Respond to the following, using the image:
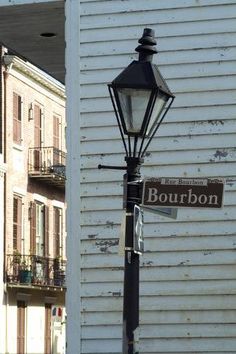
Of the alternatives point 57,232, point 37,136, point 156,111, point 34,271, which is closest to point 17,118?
point 37,136

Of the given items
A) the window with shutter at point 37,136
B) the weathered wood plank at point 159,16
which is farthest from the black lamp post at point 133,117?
the window with shutter at point 37,136

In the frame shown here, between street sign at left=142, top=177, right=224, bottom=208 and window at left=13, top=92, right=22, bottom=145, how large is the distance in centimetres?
2890

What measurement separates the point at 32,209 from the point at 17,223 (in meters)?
1.53

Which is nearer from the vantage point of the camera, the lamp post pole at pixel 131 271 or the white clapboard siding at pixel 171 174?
the lamp post pole at pixel 131 271

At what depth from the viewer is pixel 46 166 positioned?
38344 mm

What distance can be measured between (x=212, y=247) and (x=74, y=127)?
6.60ft

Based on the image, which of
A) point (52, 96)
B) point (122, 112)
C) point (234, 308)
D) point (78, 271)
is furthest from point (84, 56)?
point (52, 96)

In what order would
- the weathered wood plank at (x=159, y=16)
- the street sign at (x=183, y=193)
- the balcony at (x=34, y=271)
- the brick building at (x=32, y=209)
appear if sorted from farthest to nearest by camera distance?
the brick building at (x=32, y=209) < the balcony at (x=34, y=271) < the weathered wood plank at (x=159, y=16) < the street sign at (x=183, y=193)

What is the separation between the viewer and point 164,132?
11.2 metres

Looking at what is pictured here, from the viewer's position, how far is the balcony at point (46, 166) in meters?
37.8

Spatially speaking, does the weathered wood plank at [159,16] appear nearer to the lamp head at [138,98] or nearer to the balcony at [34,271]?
the lamp head at [138,98]

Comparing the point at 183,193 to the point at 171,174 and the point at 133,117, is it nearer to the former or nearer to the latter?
the point at 133,117

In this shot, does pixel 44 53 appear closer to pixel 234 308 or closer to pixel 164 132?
pixel 164 132

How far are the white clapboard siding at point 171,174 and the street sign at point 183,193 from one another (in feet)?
10.8
